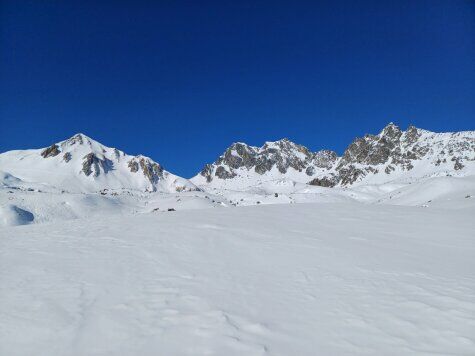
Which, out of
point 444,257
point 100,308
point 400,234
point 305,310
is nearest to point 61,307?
point 100,308

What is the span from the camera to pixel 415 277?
7.66m

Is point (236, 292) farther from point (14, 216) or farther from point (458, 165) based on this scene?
point (458, 165)

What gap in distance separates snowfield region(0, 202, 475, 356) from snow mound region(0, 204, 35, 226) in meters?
29.0

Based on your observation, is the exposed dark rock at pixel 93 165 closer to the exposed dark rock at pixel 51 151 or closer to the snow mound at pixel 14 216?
the exposed dark rock at pixel 51 151

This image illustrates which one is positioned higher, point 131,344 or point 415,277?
point 415,277

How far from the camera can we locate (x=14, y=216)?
3791 cm

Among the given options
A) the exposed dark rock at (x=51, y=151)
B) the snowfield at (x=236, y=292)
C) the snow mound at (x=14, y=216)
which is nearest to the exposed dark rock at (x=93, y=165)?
the exposed dark rock at (x=51, y=151)

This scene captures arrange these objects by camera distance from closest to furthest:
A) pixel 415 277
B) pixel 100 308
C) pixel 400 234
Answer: pixel 100 308, pixel 415 277, pixel 400 234

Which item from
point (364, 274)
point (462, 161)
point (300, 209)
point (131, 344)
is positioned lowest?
point (131, 344)

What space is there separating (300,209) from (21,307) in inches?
544

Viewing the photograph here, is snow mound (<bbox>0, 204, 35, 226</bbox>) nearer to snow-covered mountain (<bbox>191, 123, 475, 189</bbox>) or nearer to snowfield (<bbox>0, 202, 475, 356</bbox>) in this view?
snowfield (<bbox>0, 202, 475, 356</bbox>)

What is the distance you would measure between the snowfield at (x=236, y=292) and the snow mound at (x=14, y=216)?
95.2 ft

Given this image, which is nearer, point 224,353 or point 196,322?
point 224,353

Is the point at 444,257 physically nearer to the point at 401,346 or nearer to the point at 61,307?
the point at 401,346
